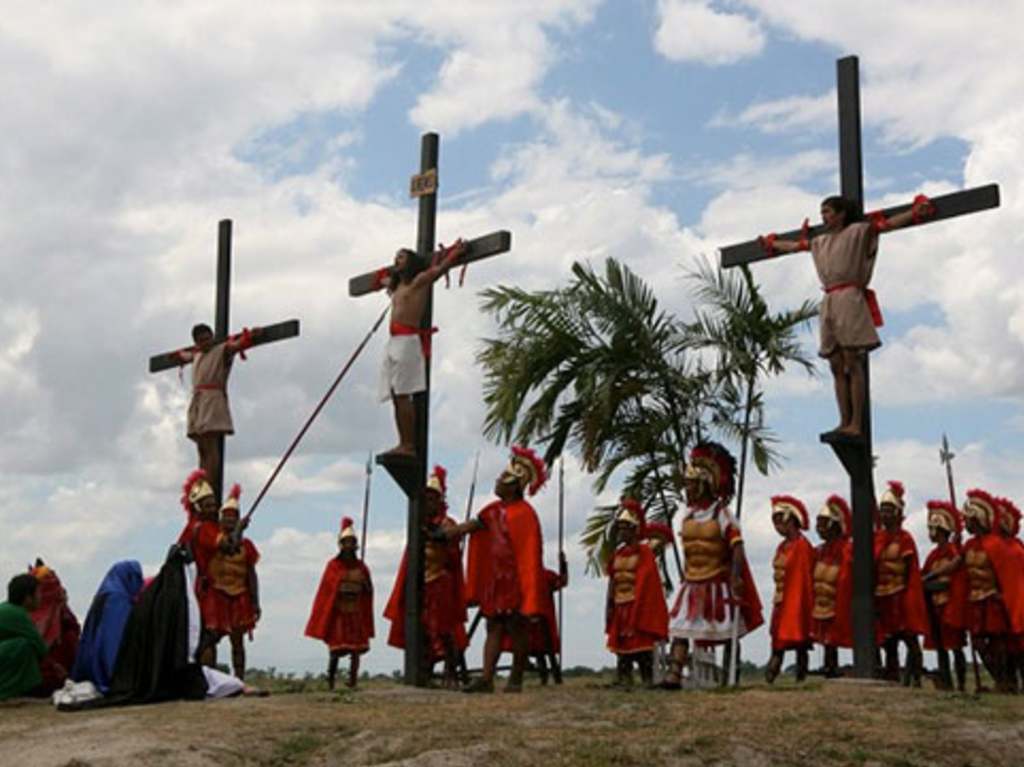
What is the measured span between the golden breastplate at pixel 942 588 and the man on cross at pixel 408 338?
5.03m

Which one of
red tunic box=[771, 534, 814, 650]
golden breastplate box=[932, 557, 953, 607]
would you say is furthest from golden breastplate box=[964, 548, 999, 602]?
red tunic box=[771, 534, 814, 650]

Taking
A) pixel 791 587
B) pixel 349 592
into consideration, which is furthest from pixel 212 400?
pixel 791 587

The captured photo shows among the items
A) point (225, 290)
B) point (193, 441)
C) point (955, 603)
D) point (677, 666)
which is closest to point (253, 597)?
point (193, 441)

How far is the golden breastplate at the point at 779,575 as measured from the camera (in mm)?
16109

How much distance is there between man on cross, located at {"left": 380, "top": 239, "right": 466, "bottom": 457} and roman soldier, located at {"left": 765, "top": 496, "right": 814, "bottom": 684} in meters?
3.87

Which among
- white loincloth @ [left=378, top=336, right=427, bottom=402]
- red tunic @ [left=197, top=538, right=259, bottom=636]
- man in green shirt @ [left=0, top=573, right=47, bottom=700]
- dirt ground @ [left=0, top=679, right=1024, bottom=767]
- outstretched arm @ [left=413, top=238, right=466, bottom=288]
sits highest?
outstretched arm @ [left=413, top=238, right=466, bottom=288]

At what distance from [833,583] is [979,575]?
4.41 ft

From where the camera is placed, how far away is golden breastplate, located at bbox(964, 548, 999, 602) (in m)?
15.0

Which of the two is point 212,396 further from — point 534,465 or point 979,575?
point 979,575

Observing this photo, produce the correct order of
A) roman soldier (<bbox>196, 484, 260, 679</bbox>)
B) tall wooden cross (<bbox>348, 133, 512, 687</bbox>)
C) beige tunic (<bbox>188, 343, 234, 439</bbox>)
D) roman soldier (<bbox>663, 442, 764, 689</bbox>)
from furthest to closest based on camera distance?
beige tunic (<bbox>188, 343, 234, 439</bbox>), roman soldier (<bbox>196, 484, 260, 679</bbox>), tall wooden cross (<bbox>348, 133, 512, 687</bbox>), roman soldier (<bbox>663, 442, 764, 689</bbox>)

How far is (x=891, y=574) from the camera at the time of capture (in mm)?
15141

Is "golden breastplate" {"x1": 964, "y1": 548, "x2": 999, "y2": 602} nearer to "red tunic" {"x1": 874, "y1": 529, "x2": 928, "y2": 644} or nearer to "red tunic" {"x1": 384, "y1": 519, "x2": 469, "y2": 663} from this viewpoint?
"red tunic" {"x1": 874, "y1": 529, "x2": 928, "y2": 644}

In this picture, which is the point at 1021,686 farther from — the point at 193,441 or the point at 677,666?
the point at 193,441

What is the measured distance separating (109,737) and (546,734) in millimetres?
3048
